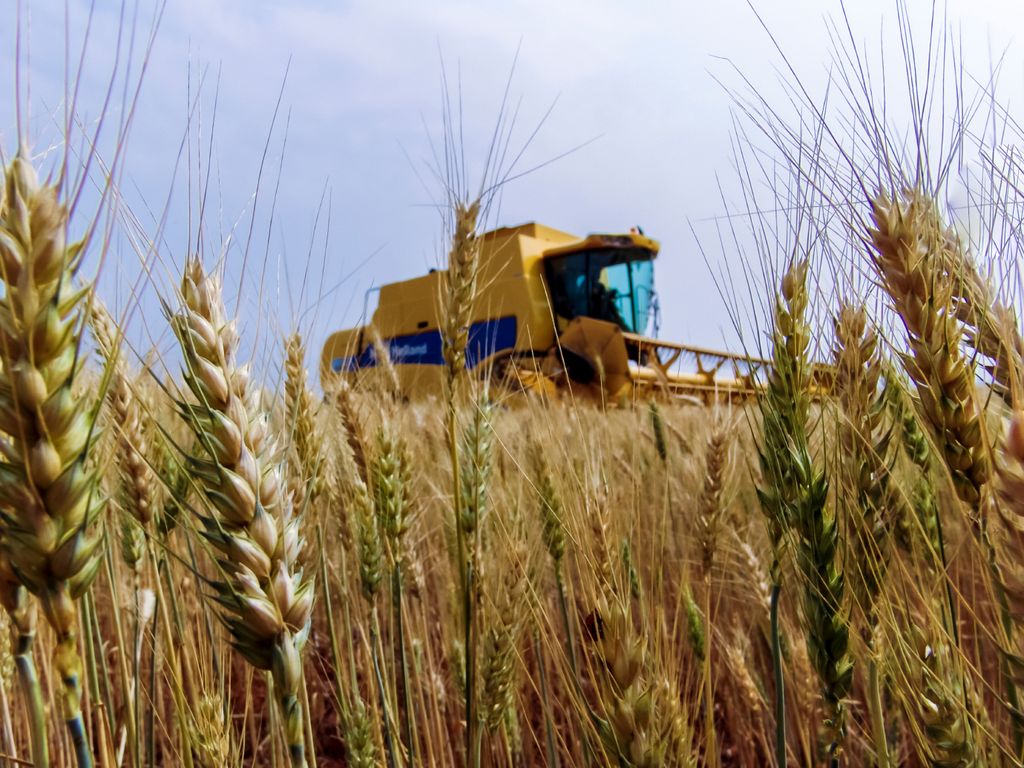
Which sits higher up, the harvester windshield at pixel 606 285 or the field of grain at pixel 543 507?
the harvester windshield at pixel 606 285

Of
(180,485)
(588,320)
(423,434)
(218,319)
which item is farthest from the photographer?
(588,320)

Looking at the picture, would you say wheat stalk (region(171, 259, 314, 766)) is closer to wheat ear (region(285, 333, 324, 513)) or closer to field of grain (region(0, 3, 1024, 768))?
field of grain (region(0, 3, 1024, 768))

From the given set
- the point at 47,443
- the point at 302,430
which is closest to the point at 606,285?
the point at 302,430

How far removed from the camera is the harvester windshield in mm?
11914

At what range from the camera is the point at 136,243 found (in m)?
0.81

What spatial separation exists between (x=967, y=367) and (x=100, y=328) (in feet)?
4.16

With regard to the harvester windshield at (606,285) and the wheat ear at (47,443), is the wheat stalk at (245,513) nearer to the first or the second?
the wheat ear at (47,443)

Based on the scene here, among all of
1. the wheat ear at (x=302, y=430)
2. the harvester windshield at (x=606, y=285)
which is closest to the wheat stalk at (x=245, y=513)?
the wheat ear at (x=302, y=430)

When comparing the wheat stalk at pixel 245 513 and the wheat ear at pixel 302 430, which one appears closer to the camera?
the wheat stalk at pixel 245 513

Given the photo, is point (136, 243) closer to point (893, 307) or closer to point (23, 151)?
point (23, 151)

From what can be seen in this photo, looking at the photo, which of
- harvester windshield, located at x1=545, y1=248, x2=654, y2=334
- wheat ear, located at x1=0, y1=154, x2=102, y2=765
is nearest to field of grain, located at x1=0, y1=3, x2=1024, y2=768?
wheat ear, located at x1=0, y1=154, x2=102, y2=765

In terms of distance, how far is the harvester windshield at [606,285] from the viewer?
11.9 metres

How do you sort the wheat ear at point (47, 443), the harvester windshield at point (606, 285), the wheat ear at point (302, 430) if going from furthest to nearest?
the harvester windshield at point (606, 285) < the wheat ear at point (302, 430) < the wheat ear at point (47, 443)

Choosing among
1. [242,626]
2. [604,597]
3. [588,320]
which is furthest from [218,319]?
[588,320]
